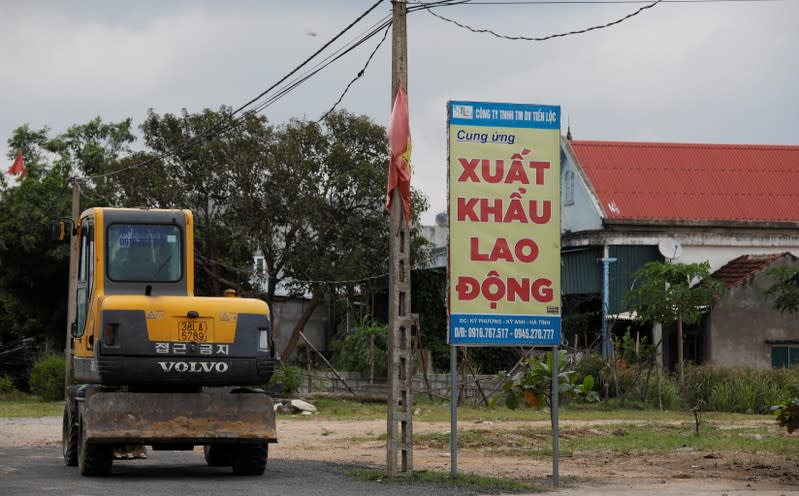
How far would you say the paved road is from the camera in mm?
14078

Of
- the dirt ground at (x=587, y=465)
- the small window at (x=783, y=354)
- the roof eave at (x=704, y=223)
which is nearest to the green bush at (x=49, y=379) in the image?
the dirt ground at (x=587, y=465)

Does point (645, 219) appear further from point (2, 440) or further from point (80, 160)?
point (80, 160)

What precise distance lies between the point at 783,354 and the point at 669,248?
15.2 feet

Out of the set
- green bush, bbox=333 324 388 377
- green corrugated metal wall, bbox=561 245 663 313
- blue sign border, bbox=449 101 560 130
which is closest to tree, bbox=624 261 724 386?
green corrugated metal wall, bbox=561 245 663 313

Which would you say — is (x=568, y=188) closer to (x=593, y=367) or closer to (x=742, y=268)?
(x=742, y=268)

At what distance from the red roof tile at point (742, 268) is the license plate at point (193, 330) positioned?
84.8ft

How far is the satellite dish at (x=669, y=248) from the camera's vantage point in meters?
39.8

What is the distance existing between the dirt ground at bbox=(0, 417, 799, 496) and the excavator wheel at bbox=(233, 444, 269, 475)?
6.93 feet

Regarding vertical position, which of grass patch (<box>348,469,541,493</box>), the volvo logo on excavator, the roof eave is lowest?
grass patch (<box>348,469,541,493</box>)

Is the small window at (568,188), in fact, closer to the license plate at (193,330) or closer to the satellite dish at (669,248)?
the satellite dish at (669,248)

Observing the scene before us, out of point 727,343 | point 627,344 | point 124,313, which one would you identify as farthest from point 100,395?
point 727,343

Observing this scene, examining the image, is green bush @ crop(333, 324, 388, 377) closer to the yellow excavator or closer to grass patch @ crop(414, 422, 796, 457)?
grass patch @ crop(414, 422, 796, 457)

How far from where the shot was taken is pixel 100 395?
1580 cm

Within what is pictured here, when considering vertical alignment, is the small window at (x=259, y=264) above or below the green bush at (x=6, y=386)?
above
